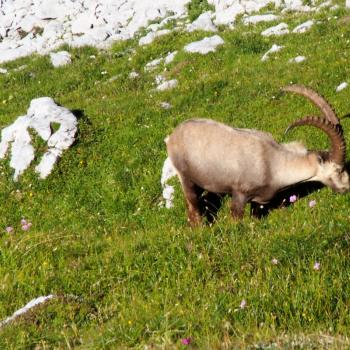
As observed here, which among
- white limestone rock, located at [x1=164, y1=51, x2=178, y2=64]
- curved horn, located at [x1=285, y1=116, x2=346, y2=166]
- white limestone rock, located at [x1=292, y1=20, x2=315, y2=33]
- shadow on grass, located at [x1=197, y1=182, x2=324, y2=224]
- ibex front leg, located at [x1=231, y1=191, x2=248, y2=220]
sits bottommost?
white limestone rock, located at [x1=164, y1=51, x2=178, y2=64]

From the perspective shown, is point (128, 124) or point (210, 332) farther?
point (128, 124)

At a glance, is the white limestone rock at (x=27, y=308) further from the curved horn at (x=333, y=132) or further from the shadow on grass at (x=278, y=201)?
the curved horn at (x=333, y=132)

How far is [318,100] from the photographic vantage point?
9.46 m

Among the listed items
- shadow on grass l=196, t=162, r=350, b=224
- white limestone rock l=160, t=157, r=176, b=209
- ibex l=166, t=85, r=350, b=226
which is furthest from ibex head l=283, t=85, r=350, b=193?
white limestone rock l=160, t=157, r=176, b=209

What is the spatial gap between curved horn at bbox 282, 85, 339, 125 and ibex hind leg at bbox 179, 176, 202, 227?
3.15 metres

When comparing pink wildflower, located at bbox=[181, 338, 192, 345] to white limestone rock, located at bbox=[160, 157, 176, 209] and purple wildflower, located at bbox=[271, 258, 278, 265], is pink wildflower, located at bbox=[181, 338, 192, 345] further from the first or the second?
white limestone rock, located at bbox=[160, 157, 176, 209]

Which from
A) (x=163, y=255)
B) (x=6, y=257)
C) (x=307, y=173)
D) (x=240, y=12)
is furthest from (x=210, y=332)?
(x=240, y=12)

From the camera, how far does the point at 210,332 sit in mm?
5301

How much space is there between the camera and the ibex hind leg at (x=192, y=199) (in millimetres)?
11336

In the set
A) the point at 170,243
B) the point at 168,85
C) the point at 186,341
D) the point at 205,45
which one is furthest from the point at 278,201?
the point at 205,45

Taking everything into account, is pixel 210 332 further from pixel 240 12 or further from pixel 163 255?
pixel 240 12

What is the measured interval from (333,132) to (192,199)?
135 inches

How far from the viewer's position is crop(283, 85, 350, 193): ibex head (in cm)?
937

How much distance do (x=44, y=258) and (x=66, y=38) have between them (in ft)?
79.3
